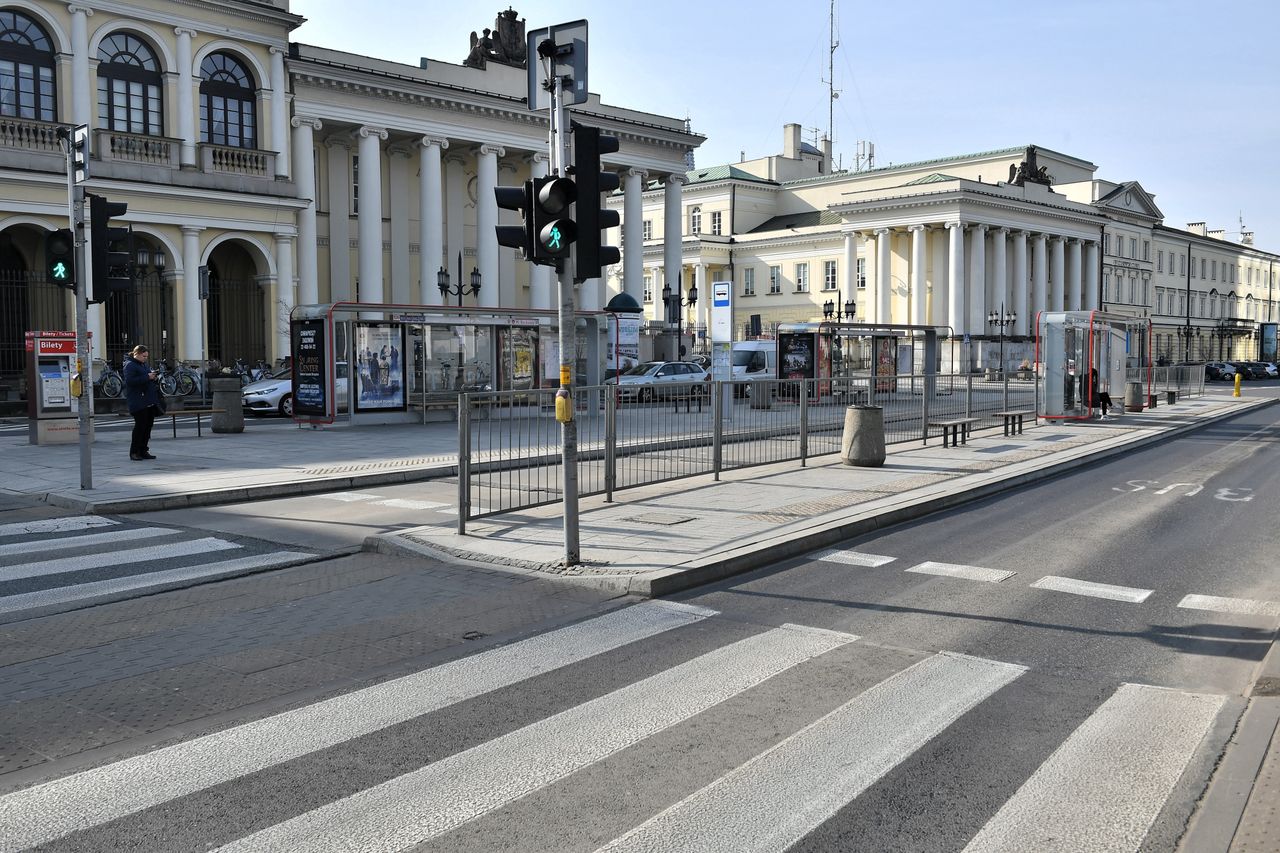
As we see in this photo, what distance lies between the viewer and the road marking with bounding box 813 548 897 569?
32.1 feet

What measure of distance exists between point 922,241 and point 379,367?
58969 mm

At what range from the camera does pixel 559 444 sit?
12094 millimetres

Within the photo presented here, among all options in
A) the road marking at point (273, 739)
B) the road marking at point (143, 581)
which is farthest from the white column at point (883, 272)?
the road marking at point (273, 739)

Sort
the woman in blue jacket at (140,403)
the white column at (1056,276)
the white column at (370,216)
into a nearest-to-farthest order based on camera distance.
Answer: the woman in blue jacket at (140,403), the white column at (370,216), the white column at (1056,276)

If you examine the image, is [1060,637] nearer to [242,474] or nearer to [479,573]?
[479,573]

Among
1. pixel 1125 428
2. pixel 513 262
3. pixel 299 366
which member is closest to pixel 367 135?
pixel 513 262

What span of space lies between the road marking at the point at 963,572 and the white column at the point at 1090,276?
8873 centimetres

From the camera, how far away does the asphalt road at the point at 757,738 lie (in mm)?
4375

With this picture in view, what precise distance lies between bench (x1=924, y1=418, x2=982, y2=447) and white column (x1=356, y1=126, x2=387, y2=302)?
2959 centimetres

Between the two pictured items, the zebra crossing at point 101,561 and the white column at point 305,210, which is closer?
the zebra crossing at point 101,561

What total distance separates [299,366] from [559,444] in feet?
48.2

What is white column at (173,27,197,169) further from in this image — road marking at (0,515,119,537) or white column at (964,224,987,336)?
white column at (964,224,987,336)

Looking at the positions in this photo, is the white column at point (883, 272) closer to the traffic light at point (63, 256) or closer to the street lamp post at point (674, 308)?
the street lamp post at point (674, 308)

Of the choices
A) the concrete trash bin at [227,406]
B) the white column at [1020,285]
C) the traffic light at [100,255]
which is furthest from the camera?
the white column at [1020,285]
